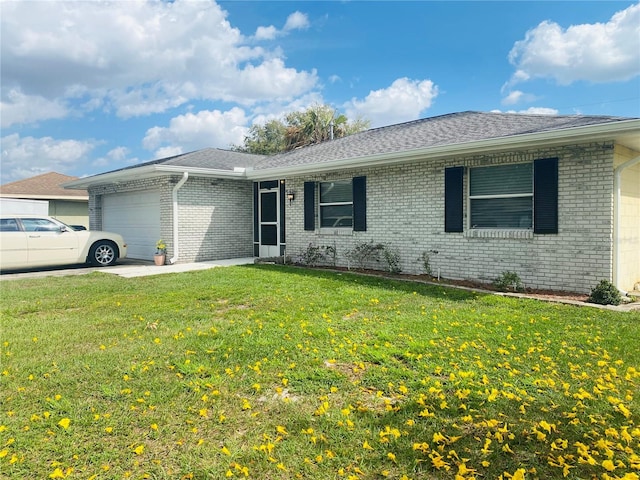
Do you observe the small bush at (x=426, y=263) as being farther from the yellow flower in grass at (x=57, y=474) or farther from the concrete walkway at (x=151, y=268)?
the yellow flower in grass at (x=57, y=474)

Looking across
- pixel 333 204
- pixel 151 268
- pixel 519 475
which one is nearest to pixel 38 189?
pixel 151 268

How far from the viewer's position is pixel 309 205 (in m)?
11.5

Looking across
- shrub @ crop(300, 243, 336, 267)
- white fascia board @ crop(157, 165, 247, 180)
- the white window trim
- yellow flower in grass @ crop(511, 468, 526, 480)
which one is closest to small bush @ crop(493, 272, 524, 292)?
the white window trim

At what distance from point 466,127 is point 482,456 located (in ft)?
27.5

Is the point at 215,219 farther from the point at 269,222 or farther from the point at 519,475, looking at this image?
the point at 519,475

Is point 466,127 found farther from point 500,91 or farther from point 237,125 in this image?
point 237,125

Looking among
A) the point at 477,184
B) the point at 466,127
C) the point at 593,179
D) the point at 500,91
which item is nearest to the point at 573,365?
the point at 593,179

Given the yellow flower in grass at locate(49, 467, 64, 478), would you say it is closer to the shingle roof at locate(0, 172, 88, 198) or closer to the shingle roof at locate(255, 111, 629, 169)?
the shingle roof at locate(255, 111, 629, 169)

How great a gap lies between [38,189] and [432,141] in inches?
912

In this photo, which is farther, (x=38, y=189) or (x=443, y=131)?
(x=38, y=189)

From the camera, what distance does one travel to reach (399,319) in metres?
5.46

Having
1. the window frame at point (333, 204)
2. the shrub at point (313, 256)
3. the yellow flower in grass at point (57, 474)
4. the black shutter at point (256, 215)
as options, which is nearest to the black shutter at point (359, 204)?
the window frame at point (333, 204)

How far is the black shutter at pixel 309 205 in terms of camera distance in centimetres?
1141

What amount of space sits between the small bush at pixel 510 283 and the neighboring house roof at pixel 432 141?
227 centimetres
